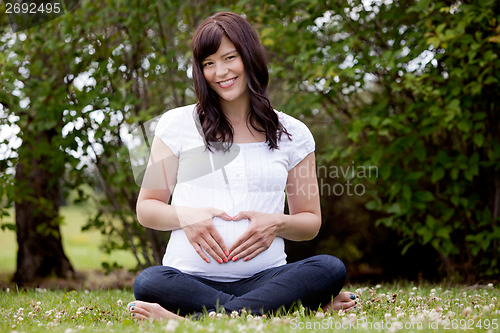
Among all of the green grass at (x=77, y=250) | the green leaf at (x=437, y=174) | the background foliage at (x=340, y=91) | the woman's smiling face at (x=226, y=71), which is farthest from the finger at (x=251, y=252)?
the green grass at (x=77, y=250)

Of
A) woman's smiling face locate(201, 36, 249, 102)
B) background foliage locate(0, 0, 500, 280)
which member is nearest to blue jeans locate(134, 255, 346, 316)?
woman's smiling face locate(201, 36, 249, 102)

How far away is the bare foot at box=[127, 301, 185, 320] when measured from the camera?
2.21 meters

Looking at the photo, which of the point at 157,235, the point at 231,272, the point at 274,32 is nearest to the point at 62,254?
the point at 157,235

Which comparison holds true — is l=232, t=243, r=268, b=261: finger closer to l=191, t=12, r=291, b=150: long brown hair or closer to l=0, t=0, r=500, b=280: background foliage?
l=191, t=12, r=291, b=150: long brown hair

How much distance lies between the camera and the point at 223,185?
2.52m

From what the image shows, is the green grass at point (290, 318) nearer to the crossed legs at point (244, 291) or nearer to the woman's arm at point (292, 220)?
the crossed legs at point (244, 291)

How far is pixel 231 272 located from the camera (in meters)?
2.44

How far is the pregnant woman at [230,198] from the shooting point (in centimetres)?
232

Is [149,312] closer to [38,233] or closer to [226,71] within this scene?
[226,71]

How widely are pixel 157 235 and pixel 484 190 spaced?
9.67 ft

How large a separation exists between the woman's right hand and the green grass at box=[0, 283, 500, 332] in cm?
34

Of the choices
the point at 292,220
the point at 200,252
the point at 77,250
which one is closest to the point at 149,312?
the point at 200,252

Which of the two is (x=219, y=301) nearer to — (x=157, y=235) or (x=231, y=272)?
(x=231, y=272)

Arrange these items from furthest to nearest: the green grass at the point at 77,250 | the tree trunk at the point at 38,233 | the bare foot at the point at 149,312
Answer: the green grass at the point at 77,250 < the tree trunk at the point at 38,233 < the bare foot at the point at 149,312
